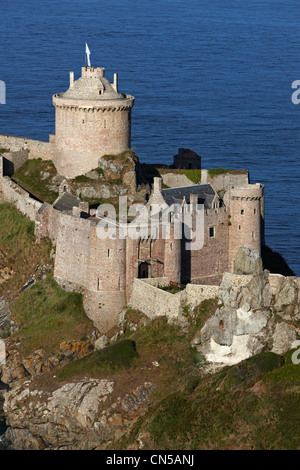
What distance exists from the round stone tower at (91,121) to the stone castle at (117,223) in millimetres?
78

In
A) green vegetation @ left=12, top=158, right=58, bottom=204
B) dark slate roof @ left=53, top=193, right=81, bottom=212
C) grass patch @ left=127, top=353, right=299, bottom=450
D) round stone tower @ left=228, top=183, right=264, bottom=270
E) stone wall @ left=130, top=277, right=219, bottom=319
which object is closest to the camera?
grass patch @ left=127, top=353, right=299, bottom=450

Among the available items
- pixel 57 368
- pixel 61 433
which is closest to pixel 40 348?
pixel 57 368

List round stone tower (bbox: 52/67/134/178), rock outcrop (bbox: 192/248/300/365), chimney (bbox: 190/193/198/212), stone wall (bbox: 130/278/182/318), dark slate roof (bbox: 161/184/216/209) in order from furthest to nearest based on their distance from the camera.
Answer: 1. round stone tower (bbox: 52/67/134/178)
2. dark slate roof (bbox: 161/184/216/209)
3. chimney (bbox: 190/193/198/212)
4. stone wall (bbox: 130/278/182/318)
5. rock outcrop (bbox: 192/248/300/365)

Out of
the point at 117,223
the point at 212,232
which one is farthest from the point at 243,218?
the point at 117,223

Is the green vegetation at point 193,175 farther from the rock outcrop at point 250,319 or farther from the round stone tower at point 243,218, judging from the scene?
the rock outcrop at point 250,319

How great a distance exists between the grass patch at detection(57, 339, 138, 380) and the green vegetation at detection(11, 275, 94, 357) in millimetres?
4049

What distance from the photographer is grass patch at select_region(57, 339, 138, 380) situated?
8588cm

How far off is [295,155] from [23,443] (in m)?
104

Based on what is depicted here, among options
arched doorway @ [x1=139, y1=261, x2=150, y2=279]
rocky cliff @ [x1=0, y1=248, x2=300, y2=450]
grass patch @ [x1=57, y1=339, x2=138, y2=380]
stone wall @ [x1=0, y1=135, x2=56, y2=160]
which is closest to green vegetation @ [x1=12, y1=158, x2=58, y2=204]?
stone wall @ [x1=0, y1=135, x2=56, y2=160]

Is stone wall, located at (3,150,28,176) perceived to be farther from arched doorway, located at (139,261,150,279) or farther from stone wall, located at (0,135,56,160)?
arched doorway, located at (139,261,150,279)

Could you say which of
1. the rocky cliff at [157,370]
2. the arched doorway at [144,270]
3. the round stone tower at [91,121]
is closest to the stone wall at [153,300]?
the rocky cliff at [157,370]

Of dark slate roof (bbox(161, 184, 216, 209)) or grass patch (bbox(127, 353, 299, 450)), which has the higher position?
dark slate roof (bbox(161, 184, 216, 209))

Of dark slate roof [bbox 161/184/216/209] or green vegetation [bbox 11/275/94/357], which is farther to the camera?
dark slate roof [bbox 161/184/216/209]

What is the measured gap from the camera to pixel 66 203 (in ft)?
321
